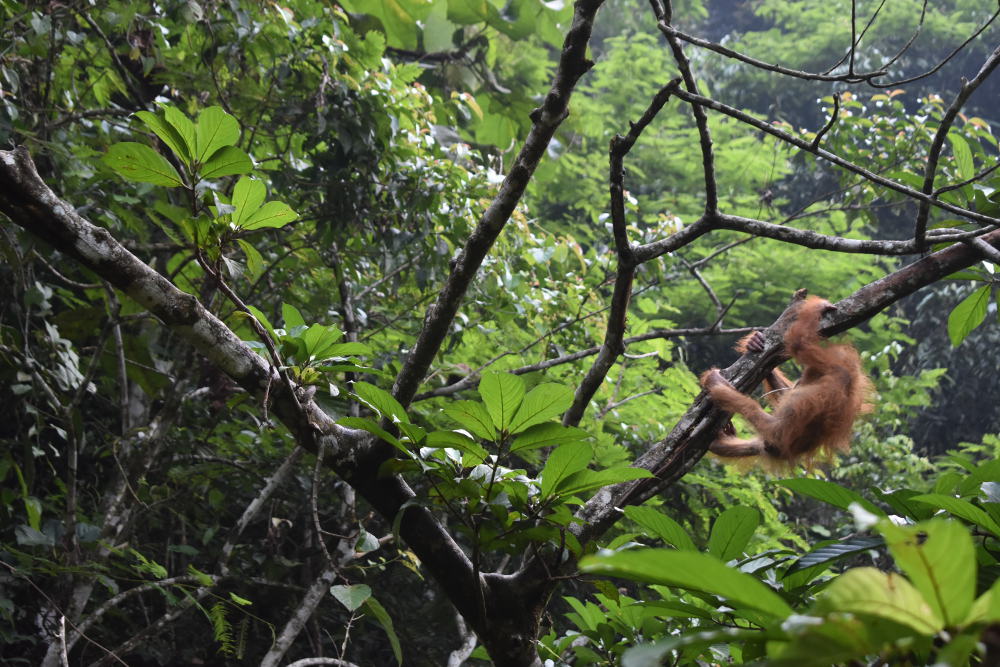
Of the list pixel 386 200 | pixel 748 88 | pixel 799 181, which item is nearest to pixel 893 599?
pixel 386 200

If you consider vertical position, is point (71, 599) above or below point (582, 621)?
below

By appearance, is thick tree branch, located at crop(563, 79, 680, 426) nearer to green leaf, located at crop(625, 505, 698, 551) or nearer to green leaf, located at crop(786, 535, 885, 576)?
green leaf, located at crop(625, 505, 698, 551)

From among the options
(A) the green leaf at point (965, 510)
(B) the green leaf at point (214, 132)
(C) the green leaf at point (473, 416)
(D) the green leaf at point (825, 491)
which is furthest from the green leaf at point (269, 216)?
(A) the green leaf at point (965, 510)

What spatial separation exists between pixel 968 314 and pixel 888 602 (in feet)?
4.64

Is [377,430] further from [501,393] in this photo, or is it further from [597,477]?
[597,477]

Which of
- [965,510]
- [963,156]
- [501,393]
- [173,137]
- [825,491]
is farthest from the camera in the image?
[963,156]

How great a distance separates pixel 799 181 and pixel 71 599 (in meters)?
10.7

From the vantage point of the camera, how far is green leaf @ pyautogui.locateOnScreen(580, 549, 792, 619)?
1.70ft

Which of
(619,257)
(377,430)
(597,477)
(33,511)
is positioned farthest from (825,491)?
(33,511)

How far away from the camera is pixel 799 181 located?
10836 millimetres

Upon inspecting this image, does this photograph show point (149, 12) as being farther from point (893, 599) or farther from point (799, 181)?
point (799, 181)

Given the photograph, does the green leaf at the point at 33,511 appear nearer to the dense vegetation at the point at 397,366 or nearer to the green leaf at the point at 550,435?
the dense vegetation at the point at 397,366

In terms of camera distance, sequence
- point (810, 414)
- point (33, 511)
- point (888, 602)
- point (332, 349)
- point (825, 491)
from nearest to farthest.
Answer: point (888, 602) → point (825, 491) → point (332, 349) → point (33, 511) → point (810, 414)

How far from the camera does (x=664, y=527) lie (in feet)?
3.68
